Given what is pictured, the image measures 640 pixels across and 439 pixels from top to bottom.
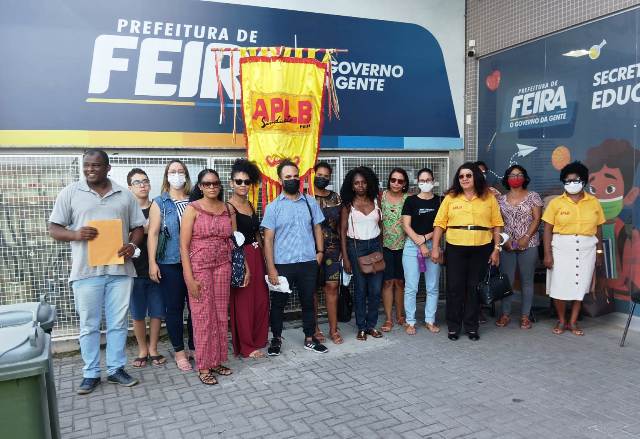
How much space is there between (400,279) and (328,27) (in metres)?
3.19

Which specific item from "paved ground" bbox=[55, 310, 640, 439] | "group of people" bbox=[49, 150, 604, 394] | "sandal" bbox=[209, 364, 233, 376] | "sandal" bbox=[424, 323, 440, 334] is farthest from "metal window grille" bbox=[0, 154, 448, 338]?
"sandal" bbox=[424, 323, 440, 334]

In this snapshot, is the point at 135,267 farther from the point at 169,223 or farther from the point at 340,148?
the point at 340,148

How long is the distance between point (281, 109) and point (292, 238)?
1.43 metres

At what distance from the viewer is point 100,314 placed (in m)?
4.09

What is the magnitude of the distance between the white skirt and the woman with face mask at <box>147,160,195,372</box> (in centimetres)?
384

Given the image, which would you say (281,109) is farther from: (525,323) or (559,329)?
(559,329)

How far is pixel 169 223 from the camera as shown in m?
4.43

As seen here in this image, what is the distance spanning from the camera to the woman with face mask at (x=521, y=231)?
220 inches

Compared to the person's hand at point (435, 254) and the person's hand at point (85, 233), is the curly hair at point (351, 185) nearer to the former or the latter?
the person's hand at point (435, 254)

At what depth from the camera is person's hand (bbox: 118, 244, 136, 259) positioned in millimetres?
4004

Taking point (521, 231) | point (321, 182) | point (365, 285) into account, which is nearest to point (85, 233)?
point (321, 182)

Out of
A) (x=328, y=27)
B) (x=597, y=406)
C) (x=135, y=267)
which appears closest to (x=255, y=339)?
(x=135, y=267)

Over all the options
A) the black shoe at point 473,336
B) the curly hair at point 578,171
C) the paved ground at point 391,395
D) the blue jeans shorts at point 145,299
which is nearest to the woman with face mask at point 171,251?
the blue jeans shorts at point 145,299

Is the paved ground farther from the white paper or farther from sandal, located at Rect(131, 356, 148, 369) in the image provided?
the white paper
